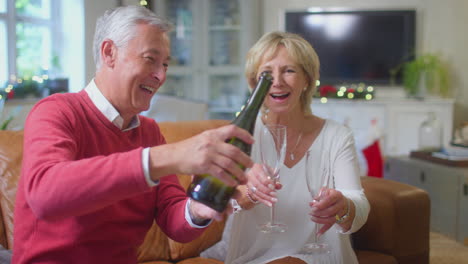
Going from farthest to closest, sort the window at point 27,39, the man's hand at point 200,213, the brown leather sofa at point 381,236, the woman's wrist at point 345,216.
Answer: the window at point 27,39 → the brown leather sofa at point 381,236 → the woman's wrist at point 345,216 → the man's hand at point 200,213

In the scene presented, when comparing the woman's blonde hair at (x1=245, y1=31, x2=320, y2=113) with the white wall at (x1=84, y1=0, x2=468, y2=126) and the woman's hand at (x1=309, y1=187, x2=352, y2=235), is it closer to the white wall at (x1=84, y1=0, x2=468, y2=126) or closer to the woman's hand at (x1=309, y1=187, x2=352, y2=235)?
the woman's hand at (x1=309, y1=187, x2=352, y2=235)

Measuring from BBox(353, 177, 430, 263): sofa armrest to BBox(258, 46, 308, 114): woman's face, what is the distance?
1.90 feet

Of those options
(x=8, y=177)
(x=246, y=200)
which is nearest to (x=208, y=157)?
(x=246, y=200)

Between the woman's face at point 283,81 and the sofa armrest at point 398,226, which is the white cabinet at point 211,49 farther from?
the woman's face at point 283,81

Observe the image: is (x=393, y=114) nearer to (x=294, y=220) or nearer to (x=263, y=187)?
(x=294, y=220)

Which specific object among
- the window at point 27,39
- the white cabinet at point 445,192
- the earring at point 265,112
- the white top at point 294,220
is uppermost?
the window at point 27,39

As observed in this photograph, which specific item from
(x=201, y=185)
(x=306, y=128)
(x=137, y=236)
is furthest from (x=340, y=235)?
(x=201, y=185)

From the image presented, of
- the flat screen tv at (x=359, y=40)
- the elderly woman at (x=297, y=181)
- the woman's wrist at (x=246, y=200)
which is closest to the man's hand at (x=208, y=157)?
the elderly woman at (x=297, y=181)

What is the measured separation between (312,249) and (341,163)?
396 mm

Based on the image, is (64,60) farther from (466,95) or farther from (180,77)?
(466,95)

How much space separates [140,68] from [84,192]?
1.38ft

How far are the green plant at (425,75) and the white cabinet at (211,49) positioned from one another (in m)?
1.97

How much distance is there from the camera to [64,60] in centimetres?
524

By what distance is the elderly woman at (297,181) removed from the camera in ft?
4.47
